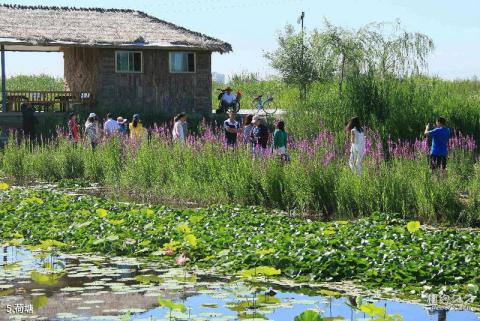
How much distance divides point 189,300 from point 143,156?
1067cm

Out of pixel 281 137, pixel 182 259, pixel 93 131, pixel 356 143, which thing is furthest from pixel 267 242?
pixel 93 131

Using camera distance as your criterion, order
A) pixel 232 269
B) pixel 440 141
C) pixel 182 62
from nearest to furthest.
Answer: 1. pixel 232 269
2. pixel 440 141
3. pixel 182 62

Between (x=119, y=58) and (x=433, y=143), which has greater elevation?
(x=119, y=58)

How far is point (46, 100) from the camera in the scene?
1292 inches

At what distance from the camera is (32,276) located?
31.6ft

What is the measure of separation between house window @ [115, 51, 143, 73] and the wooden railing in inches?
56.8

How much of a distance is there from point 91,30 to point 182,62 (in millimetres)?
3396

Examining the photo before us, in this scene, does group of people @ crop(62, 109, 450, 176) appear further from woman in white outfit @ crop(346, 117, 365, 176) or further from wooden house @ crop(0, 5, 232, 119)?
wooden house @ crop(0, 5, 232, 119)

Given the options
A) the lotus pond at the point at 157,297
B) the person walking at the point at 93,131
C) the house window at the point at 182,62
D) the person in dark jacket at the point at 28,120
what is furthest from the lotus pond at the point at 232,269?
the house window at the point at 182,62

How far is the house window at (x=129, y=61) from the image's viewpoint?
112 ft

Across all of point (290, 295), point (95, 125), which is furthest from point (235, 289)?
point (95, 125)

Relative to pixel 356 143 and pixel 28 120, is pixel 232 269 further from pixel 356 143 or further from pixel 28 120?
pixel 28 120

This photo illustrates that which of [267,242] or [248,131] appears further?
[248,131]

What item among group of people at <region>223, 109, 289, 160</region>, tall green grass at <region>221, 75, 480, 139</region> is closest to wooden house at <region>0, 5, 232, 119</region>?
tall green grass at <region>221, 75, 480, 139</region>
